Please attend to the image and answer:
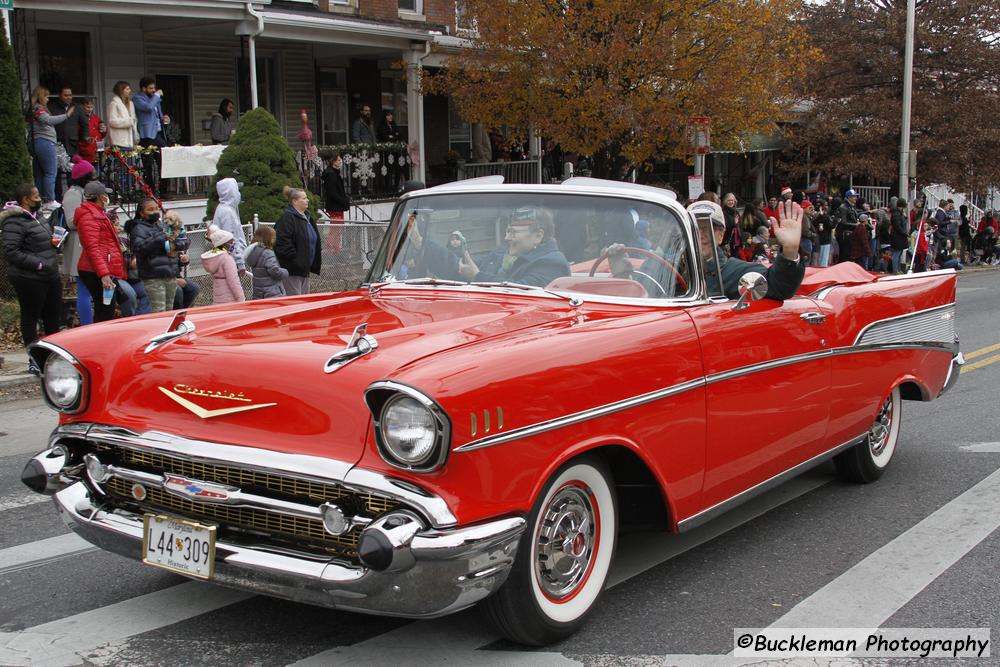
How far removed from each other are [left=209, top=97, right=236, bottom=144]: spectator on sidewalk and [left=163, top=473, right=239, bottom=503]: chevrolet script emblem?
1596cm

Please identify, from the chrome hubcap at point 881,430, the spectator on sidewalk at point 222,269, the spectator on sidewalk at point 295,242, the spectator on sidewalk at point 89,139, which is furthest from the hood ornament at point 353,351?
the spectator on sidewalk at point 89,139

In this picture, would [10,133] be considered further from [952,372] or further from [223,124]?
[952,372]

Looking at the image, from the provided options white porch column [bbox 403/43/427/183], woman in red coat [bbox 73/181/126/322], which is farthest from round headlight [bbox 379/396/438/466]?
white porch column [bbox 403/43/427/183]

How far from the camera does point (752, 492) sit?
5.28m

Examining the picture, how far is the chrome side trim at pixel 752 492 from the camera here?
482cm

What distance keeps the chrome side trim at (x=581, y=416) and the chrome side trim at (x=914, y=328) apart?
189 cm

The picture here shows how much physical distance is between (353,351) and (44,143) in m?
13.0

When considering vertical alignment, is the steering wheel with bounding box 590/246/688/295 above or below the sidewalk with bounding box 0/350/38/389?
above

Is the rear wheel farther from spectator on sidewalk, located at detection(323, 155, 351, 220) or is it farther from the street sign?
spectator on sidewalk, located at detection(323, 155, 351, 220)

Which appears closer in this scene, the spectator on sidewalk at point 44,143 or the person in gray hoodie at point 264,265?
the person in gray hoodie at point 264,265

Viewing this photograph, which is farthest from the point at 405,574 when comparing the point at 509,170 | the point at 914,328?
the point at 509,170

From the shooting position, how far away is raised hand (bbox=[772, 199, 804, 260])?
5321 millimetres

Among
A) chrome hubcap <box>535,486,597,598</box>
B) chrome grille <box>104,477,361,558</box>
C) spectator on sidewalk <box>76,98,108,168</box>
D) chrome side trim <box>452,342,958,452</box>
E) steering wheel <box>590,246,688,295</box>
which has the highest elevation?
spectator on sidewalk <box>76,98,108,168</box>

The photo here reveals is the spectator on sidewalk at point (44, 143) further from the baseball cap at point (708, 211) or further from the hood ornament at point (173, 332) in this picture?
the baseball cap at point (708, 211)
